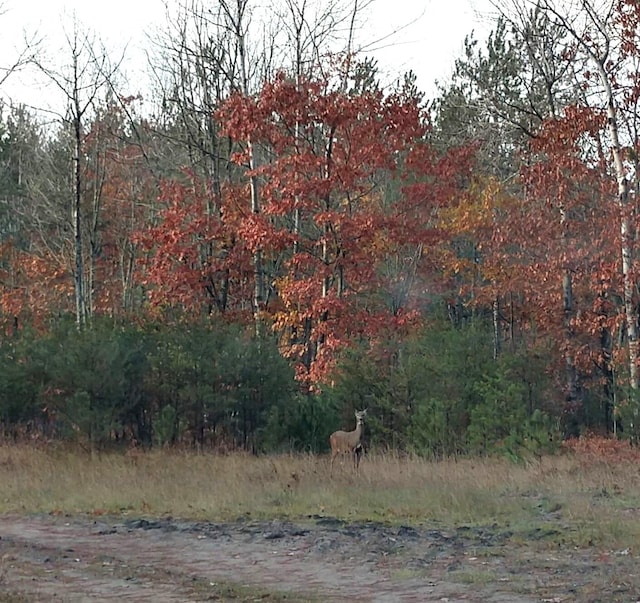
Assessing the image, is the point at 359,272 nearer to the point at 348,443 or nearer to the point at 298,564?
the point at 348,443

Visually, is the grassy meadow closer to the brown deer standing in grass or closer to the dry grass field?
the dry grass field

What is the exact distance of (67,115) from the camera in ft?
102

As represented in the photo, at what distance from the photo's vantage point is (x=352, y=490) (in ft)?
50.5

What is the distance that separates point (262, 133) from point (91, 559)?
1653 cm

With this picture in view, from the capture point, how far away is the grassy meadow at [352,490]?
43.7ft

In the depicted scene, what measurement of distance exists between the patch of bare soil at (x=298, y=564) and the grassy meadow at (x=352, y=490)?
2.64ft

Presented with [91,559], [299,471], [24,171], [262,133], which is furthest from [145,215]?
[91,559]

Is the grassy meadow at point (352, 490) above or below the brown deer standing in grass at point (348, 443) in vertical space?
below

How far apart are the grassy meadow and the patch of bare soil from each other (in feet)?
2.64

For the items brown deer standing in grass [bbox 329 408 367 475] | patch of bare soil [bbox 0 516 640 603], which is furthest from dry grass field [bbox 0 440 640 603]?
brown deer standing in grass [bbox 329 408 367 475]

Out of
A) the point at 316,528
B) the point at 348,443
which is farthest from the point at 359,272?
the point at 316,528

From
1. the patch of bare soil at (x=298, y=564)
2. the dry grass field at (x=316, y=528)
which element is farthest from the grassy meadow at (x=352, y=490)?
the patch of bare soil at (x=298, y=564)

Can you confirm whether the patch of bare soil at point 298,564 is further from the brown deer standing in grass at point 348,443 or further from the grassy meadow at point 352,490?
the brown deer standing in grass at point 348,443

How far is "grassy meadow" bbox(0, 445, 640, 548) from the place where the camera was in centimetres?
1330
